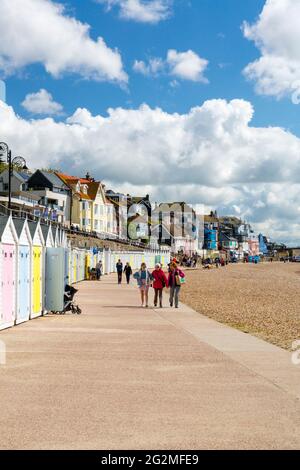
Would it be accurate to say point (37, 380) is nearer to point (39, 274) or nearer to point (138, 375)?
point (138, 375)

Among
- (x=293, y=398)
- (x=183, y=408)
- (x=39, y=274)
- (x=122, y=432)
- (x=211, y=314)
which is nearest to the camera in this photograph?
(x=122, y=432)

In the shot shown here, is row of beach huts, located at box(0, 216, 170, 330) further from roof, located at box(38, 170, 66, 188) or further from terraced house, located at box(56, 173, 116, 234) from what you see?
terraced house, located at box(56, 173, 116, 234)

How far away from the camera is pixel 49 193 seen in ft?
306

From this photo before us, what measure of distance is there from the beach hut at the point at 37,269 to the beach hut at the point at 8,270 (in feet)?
6.44

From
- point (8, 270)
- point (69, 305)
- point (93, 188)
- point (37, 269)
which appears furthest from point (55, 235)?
point (93, 188)

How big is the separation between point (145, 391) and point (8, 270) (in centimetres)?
896

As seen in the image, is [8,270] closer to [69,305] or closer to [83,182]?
[69,305]

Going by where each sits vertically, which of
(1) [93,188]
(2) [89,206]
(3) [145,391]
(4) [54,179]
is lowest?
(3) [145,391]

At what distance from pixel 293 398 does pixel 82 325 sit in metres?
10.1

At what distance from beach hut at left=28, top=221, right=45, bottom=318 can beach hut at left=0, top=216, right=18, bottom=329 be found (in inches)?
77.3

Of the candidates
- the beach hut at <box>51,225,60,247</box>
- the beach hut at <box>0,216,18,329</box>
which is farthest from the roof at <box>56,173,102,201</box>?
the beach hut at <box>0,216,18,329</box>

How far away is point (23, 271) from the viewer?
18.9m

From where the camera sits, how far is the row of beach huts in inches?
670

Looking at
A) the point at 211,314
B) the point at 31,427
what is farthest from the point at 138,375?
the point at 211,314
